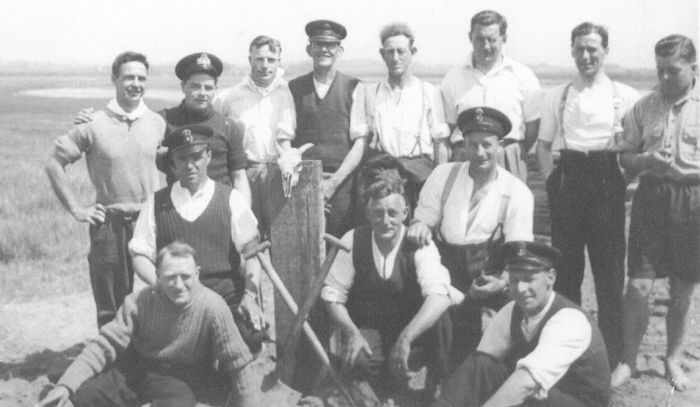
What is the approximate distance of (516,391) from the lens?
11.2 ft

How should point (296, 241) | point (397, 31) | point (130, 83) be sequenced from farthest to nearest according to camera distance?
point (397, 31) < point (130, 83) < point (296, 241)

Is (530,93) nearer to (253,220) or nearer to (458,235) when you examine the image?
(458,235)

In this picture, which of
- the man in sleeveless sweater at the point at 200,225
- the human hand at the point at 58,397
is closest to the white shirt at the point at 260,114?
the man in sleeveless sweater at the point at 200,225

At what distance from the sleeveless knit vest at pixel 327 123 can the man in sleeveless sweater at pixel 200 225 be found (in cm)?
86

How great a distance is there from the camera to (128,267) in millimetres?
4926

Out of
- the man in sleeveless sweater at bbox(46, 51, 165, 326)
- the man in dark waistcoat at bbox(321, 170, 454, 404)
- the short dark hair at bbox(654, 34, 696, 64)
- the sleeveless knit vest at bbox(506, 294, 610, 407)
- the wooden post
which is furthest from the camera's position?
the man in sleeveless sweater at bbox(46, 51, 165, 326)

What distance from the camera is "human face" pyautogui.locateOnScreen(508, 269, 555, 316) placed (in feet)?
11.6

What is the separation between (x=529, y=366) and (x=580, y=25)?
227cm

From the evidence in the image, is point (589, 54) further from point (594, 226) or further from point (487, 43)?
point (594, 226)

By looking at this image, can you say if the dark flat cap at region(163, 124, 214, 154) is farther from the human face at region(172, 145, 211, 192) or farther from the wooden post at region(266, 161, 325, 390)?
the wooden post at region(266, 161, 325, 390)

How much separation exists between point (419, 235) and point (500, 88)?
4.22ft

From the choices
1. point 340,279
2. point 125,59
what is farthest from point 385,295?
point 125,59

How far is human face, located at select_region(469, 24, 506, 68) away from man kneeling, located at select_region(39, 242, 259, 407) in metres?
2.25

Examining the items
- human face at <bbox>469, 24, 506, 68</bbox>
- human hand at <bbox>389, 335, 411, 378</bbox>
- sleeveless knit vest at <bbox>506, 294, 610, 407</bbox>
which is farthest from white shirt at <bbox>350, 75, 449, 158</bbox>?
sleeveless knit vest at <bbox>506, 294, 610, 407</bbox>
